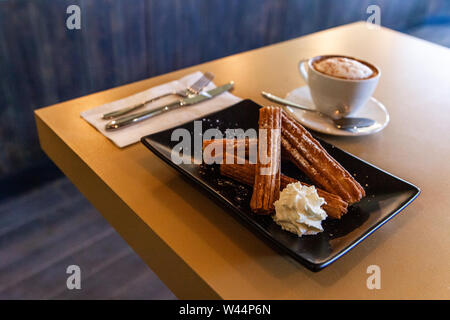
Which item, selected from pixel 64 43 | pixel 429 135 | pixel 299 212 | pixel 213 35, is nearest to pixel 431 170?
pixel 429 135

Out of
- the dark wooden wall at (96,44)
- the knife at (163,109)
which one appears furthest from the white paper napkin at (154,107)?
the dark wooden wall at (96,44)

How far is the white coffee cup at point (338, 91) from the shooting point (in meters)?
0.64

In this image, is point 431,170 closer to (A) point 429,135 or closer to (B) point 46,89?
(A) point 429,135

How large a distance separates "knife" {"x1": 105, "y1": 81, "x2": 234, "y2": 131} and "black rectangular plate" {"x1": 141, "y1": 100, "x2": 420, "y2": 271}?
91mm

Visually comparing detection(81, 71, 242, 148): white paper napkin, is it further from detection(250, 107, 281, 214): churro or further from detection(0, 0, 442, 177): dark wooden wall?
detection(0, 0, 442, 177): dark wooden wall

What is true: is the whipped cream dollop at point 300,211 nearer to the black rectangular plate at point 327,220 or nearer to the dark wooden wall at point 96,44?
the black rectangular plate at point 327,220

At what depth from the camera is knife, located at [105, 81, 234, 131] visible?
0.64m

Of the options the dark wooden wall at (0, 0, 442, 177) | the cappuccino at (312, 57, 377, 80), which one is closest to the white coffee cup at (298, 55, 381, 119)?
the cappuccino at (312, 57, 377, 80)

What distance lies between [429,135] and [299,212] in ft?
1.25

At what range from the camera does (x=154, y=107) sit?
700mm

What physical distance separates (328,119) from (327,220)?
275 millimetres

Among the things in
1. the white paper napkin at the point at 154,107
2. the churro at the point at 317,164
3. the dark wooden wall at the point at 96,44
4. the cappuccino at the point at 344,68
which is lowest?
the dark wooden wall at the point at 96,44

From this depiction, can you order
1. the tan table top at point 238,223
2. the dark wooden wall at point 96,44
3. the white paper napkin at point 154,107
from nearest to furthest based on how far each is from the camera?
the tan table top at point 238,223
the white paper napkin at point 154,107
the dark wooden wall at point 96,44

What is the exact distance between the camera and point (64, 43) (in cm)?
123
